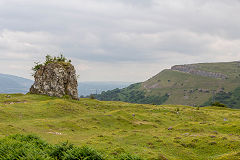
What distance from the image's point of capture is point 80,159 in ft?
44.1

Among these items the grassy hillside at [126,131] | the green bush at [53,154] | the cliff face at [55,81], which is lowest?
the grassy hillside at [126,131]

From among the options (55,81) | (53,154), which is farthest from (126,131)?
(55,81)

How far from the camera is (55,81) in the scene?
6588cm

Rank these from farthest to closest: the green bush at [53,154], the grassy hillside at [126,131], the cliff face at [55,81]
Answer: the cliff face at [55,81], the grassy hillside at [126,131], the green bush at [53,154]

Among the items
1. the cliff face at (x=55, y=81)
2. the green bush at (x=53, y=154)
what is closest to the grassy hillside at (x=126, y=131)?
the cliff face at (x=55, y=81)

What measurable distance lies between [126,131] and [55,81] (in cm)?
3919

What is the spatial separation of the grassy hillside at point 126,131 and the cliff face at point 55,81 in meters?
5.44

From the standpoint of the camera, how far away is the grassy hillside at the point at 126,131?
22.3m

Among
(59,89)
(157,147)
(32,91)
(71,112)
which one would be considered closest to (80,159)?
(157,147)

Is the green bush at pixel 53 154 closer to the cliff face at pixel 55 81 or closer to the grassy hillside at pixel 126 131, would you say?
the grassy hillside at pixel 126 131

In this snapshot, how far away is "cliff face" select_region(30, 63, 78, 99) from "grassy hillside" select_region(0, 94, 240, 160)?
5440 millimetres

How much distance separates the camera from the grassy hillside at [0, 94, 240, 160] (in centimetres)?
2228

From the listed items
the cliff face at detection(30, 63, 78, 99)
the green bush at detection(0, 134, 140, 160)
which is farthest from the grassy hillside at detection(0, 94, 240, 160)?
the green bush at detection(0, 134, 140, 160)

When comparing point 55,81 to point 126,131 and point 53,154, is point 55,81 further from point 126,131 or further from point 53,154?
point 53,154
